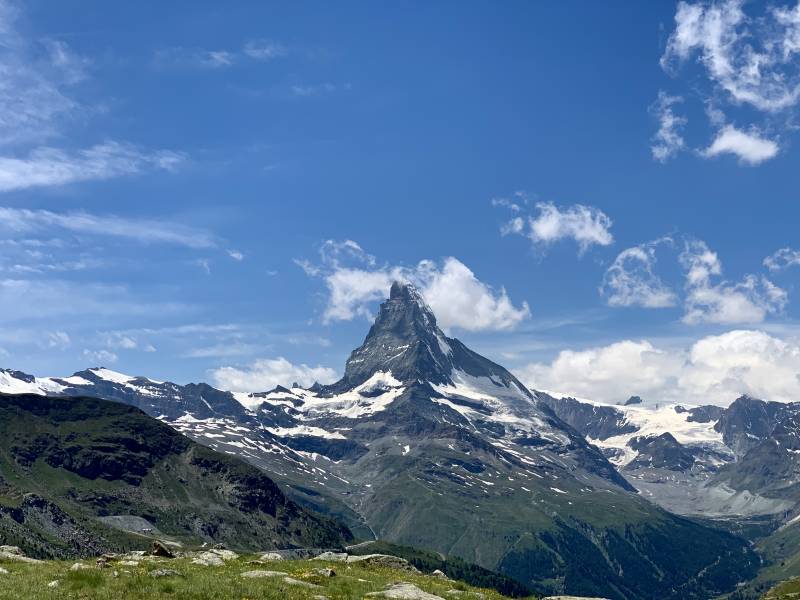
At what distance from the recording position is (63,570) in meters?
39.3

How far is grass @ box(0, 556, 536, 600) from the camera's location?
31.8 metres

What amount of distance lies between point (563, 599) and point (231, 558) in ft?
72.3

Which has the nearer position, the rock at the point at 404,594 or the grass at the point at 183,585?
the grass at the point at 183,585

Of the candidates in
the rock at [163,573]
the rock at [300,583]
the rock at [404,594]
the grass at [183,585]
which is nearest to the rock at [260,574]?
the grass at [183,585]

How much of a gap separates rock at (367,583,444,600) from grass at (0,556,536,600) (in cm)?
87

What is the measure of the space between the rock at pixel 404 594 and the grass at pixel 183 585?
34.3 inches

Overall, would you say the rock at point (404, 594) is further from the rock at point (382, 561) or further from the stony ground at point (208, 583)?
the rock at point (382, 561)

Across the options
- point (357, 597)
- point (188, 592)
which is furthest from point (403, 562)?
point (188, 592)

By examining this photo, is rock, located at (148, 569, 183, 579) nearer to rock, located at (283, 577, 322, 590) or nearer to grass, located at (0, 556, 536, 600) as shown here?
grass, located at (0, 556, 536, 600)

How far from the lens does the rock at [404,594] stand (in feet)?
118

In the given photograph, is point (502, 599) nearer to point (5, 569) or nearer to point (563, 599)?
point (563, 599)

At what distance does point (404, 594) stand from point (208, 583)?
8848 mm

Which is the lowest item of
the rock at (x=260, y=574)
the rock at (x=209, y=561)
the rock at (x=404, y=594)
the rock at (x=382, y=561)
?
the rock at (x=209, y=561)

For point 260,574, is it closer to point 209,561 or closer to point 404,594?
point 404,594
